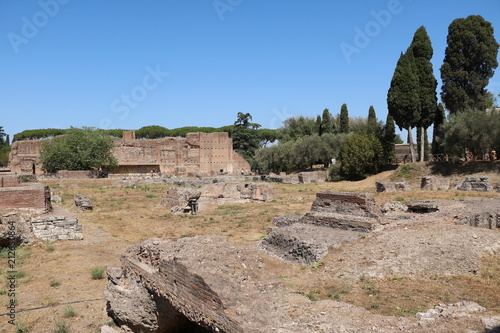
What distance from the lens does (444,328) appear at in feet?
14.0

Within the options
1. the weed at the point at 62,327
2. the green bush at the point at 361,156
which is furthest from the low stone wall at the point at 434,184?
the weed at the point at 62,327

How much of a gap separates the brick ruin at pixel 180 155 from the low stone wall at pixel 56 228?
3366 centimetres

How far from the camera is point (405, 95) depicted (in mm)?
32844

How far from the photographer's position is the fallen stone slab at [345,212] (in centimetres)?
1095

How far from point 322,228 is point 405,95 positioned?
25880 mm

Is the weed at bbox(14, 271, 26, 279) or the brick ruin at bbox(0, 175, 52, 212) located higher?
the brick ruin at bbox(0, 175, 52, 212)

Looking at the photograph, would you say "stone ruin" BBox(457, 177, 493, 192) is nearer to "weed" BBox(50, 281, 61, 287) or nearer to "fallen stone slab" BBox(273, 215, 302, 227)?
"fallen stone slab" BBox(273, 215, 302, 227)

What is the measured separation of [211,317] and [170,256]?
1.37 m

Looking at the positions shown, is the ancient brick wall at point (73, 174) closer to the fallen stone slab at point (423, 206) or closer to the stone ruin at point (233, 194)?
the stone ruin at point (233, 194)

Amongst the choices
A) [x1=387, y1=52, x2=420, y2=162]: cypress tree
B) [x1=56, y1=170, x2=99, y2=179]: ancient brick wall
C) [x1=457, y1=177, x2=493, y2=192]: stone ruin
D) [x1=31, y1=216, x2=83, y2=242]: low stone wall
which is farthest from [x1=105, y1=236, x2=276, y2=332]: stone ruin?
[x1=387, y1=52, x2=420, y2=162]: cypress tree

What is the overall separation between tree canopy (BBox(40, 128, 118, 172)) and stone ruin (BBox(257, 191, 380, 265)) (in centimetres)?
2754

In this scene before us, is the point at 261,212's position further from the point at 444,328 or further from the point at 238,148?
the point at 238,148

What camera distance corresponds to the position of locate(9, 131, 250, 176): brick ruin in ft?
154

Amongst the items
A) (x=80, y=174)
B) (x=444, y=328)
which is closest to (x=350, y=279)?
(x=444, y=328)
